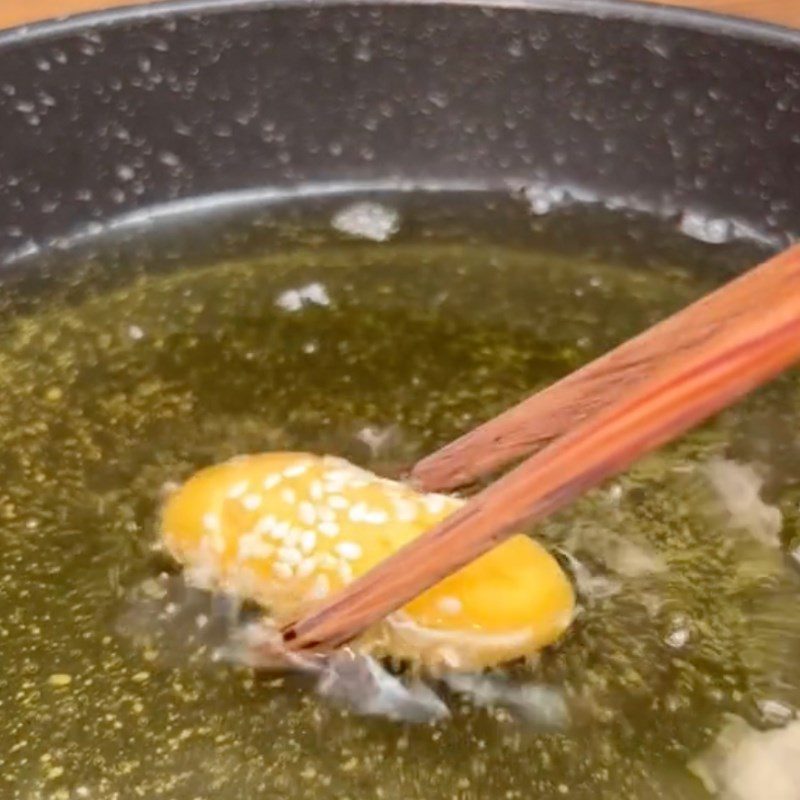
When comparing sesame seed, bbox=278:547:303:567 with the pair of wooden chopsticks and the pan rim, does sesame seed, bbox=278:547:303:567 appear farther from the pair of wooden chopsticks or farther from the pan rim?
the pan rim

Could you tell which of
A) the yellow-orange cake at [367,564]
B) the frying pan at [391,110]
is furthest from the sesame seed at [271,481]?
the frying pan at [391,110]

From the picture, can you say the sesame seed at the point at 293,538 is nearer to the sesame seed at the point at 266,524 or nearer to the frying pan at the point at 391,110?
the sesame seed at the point at 266,524

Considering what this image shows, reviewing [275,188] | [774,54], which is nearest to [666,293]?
[774,54]

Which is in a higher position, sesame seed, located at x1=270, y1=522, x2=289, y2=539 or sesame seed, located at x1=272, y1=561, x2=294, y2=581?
sesame seed, located at x1=270, y1=522, x2=289, y2=539

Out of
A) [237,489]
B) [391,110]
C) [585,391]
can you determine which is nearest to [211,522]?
[237,489]

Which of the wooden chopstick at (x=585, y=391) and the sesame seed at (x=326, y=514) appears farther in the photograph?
the sesame seed at (x=326, y=514)

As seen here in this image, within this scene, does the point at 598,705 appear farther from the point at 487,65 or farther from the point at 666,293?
the point at 487,65

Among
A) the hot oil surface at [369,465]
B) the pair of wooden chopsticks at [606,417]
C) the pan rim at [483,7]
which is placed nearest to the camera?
the pair of wooden chopsticks at [606,417]

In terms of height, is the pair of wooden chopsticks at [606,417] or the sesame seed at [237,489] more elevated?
the pair of wooden chopsticks at [606,417]

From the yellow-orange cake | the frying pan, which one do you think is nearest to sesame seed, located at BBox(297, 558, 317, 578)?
the yellow-orange cake
